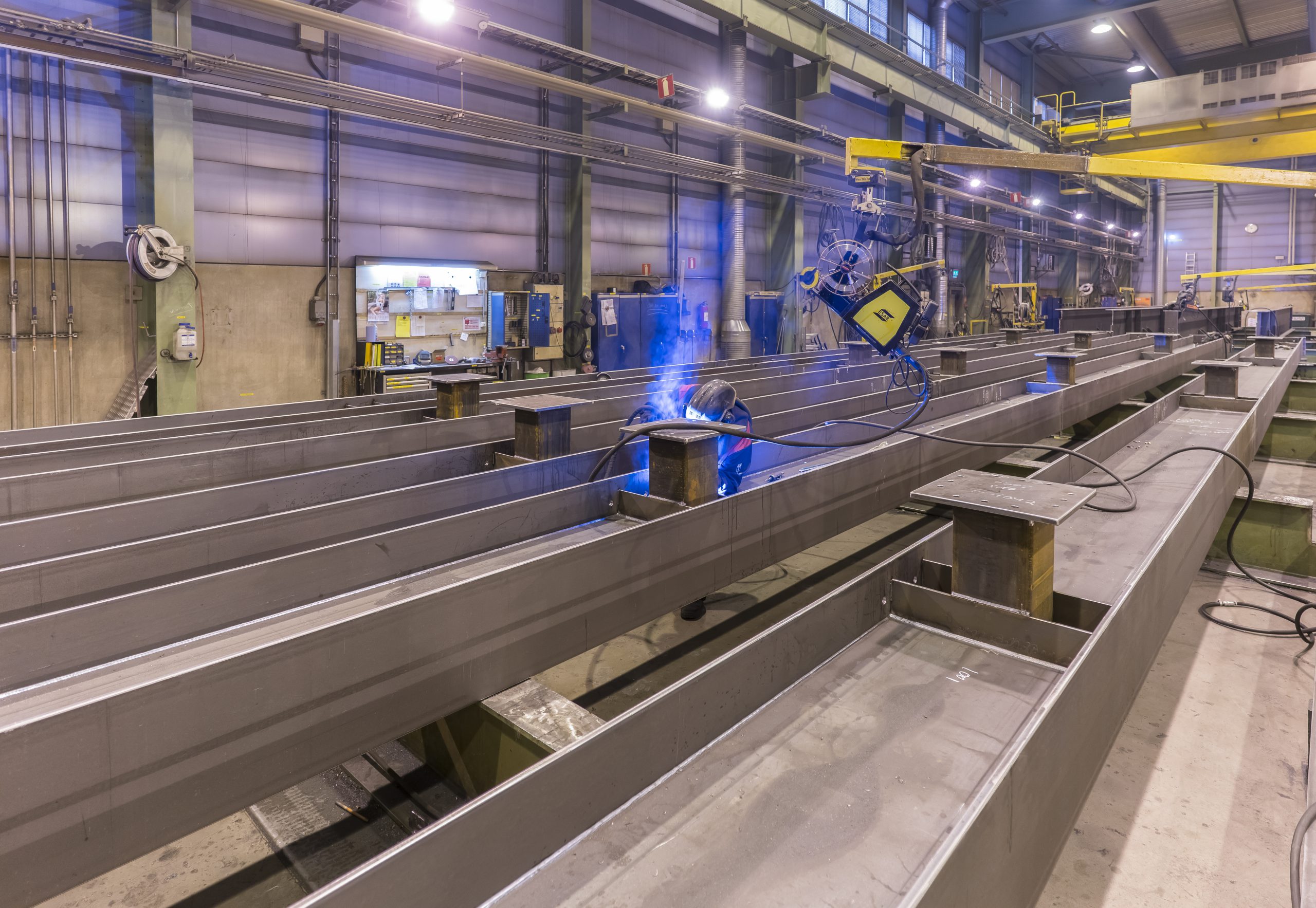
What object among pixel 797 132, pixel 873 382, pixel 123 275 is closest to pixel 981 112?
pixel 797 132

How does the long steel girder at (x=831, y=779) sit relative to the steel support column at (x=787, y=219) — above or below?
below

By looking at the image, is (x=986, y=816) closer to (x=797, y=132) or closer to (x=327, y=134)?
(x=327, y=134)

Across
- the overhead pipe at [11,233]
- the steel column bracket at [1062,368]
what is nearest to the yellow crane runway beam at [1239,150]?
the steel column bracket at [1062,368]

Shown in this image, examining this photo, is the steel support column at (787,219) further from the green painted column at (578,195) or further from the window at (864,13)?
the green painted column at (578,195)

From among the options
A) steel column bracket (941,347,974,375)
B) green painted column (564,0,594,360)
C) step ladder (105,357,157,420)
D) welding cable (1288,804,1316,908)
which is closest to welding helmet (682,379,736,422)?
welding cable (1288,804,1316,908)

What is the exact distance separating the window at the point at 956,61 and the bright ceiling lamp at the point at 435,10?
10013mm

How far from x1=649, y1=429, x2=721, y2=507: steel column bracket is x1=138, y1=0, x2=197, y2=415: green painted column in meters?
4.65

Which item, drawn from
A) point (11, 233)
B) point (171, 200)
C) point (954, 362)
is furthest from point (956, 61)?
point (11, 233)

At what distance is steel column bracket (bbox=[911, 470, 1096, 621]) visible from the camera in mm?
1744

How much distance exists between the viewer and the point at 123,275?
554cm

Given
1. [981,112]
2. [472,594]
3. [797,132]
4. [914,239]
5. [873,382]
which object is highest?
[981,112]

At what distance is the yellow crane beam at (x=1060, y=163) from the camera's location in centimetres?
407

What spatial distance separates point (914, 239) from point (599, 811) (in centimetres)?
321

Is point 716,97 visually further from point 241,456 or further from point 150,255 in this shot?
point 241,456
